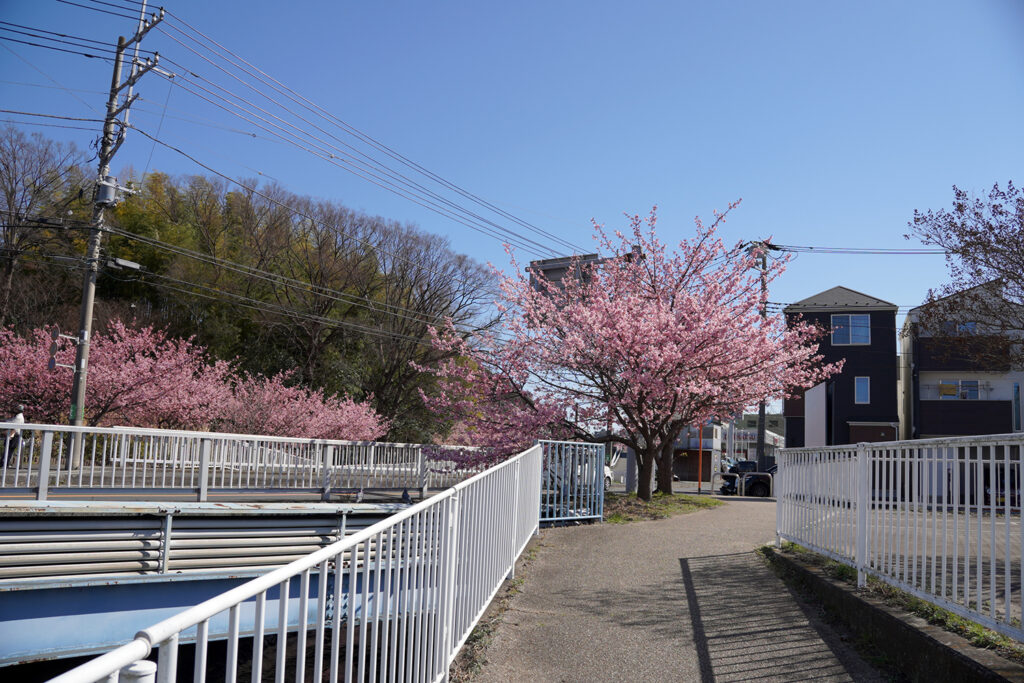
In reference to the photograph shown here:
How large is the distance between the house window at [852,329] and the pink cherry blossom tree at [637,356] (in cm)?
2241

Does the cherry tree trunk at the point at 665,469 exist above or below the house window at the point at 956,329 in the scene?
below

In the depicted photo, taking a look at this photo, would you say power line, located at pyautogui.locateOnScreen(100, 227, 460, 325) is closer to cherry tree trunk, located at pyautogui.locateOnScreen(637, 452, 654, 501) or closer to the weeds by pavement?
cherry tree trunk, located at pyautogui.locateOnScreen(637, 452, 654, 501)

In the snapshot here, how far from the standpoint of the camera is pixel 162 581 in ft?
29.9

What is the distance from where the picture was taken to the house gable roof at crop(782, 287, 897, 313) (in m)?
37.9

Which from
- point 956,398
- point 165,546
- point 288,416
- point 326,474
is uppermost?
point 956,398

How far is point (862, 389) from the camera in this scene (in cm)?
3750

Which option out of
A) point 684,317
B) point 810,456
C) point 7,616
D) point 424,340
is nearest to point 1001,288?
point 684,317

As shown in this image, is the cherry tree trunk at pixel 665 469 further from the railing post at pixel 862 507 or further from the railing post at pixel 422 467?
the railing post at pixel 862 507

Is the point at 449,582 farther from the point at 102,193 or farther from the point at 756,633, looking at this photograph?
the point at 102,193

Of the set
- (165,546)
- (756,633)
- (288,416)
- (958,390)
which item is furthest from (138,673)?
(958,390)

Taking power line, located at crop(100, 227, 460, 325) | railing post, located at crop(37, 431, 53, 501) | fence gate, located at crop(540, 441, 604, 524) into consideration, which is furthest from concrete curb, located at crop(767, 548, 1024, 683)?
power line, located at crop(100, 227, 460, 325)

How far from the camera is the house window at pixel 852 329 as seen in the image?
3788cm

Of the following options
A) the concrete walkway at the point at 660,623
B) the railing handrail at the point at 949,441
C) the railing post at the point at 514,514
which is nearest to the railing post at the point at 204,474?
the concrete walkway at the point at 660,623

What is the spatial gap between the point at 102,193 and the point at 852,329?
112ft
